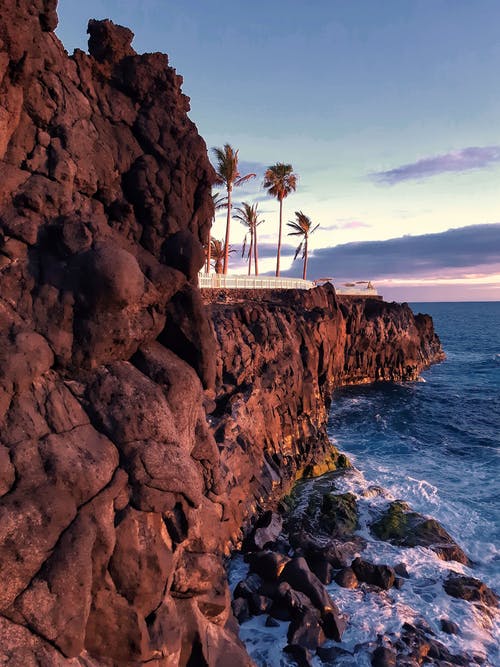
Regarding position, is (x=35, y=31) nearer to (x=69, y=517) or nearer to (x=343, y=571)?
(x=69, y=517)

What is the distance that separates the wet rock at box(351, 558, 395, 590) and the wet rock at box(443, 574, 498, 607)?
7.35 ft

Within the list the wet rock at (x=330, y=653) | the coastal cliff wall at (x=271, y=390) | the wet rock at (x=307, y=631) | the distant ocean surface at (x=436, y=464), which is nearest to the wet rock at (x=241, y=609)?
the wet rock at (x=307, y=631)

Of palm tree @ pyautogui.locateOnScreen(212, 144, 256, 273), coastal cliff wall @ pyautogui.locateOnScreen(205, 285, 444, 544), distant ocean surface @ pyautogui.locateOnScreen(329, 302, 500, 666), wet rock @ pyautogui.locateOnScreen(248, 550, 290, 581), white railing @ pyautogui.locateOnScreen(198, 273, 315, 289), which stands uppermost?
palm tree @ pyautogui.locateOnScreen(212, 144, 256, 273)

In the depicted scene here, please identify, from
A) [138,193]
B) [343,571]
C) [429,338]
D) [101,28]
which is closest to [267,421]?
[343,571]

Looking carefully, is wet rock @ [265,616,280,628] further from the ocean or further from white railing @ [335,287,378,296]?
white railing @ [335,287,378,296]

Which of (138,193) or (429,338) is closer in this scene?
(138,193)

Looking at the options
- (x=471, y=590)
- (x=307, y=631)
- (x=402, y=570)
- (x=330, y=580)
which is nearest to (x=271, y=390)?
(x=330, y=580)

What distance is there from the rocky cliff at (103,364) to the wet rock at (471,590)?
9804 mm

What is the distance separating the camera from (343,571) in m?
17.6

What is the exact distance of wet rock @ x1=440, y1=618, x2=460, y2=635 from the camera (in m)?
15.0

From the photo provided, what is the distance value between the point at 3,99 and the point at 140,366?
7.34 metres

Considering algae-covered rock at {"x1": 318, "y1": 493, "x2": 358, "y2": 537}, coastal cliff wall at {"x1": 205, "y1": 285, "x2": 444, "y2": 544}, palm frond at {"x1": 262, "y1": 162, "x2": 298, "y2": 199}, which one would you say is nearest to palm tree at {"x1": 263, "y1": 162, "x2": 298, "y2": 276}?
palm frond at {"x1": 262, "y1": 162, "x2": 298, "y2": 199}

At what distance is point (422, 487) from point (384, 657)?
14822mm

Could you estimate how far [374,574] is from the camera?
17469mm
